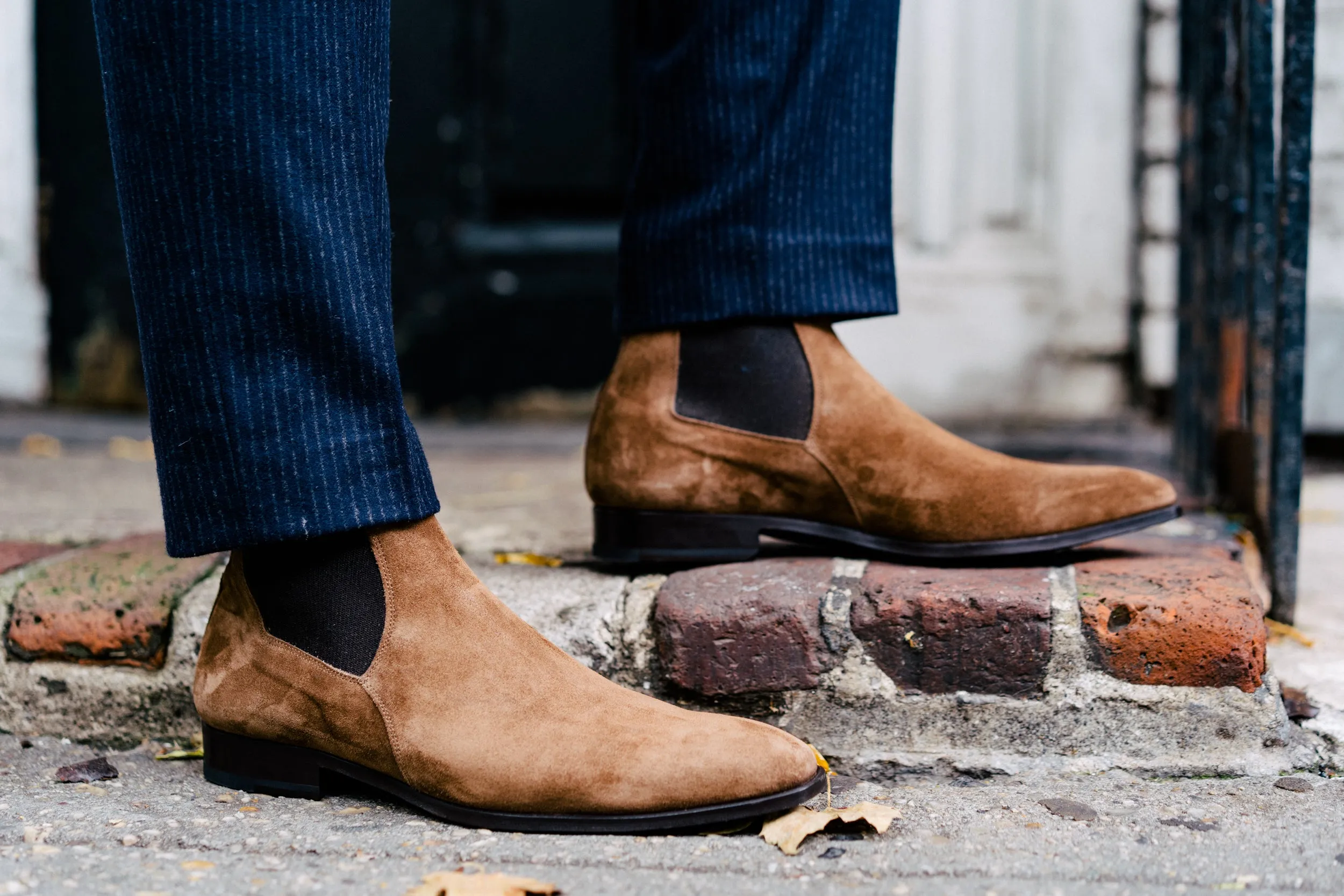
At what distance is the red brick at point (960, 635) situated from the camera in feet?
3.24

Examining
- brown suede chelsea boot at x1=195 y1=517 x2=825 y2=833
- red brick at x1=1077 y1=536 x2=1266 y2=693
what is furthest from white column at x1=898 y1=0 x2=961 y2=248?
brown suede chelsea boot at x1=195 y1=517 x2=825 y2=833

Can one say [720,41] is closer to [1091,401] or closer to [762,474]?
[762,474]

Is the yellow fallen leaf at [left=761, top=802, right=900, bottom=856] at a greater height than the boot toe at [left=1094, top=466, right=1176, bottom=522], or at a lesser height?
lesser

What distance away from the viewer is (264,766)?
0.93m

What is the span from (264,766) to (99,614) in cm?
28

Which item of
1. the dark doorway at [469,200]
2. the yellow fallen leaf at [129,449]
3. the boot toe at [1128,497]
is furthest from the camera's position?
the dark doorway at [469,200]

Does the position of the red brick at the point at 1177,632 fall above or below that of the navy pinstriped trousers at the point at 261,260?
below

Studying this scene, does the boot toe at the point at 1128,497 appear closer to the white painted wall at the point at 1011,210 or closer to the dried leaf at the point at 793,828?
the dried leaf at the point at 793,828

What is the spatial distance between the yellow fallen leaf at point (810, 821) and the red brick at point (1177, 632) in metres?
0.24

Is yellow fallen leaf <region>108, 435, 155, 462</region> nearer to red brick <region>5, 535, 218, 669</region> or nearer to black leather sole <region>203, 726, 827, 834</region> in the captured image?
red brick <region>5, 535, 218, 669</region>

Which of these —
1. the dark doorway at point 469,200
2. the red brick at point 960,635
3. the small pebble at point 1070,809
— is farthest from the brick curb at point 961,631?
the dark doorway at point 469,200

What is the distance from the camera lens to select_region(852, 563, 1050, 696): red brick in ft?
3.24

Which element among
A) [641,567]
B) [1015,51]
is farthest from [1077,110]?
[641,567]

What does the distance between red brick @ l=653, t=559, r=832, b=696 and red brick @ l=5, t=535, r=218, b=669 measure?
0.46m
